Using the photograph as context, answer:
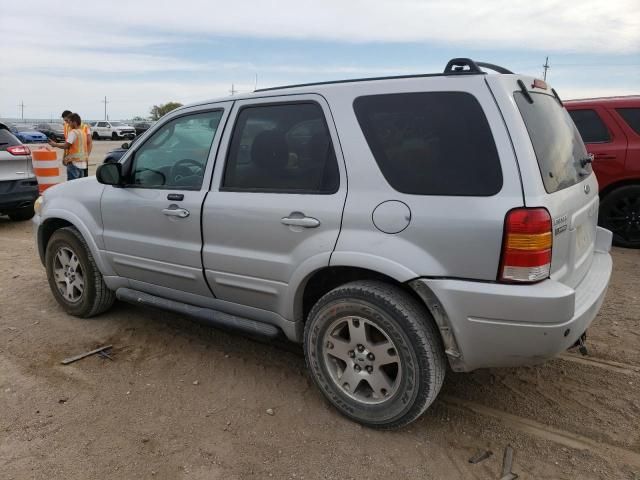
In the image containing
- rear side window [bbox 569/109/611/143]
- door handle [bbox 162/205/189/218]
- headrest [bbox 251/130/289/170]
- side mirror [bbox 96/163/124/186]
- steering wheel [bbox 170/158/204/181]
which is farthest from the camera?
rear side window [bbox 569/109/611/143]

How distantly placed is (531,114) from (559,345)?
1116mm

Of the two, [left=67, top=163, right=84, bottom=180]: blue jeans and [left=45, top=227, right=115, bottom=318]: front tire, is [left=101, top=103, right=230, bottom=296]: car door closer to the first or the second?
[left=45, top=227, right=115, bottom=318]: front tire

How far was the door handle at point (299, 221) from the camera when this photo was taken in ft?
9.35

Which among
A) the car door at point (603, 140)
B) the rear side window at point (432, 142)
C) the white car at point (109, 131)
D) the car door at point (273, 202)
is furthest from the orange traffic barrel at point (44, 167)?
the white car at point (109, 131)

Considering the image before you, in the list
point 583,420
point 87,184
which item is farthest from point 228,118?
point 583,420

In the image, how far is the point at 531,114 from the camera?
260 centimetres

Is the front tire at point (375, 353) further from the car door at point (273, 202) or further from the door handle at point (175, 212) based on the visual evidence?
the door handle at point (175, 212)

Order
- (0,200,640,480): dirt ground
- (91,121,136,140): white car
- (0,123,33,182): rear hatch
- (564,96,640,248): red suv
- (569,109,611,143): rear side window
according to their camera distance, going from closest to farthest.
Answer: (0,200,640,480): dirt ground < (564,96,640,248): red suv < (569,109,611,143): rear side window < (0,123,33,182): rear hatch < (91,121,136,140): white car

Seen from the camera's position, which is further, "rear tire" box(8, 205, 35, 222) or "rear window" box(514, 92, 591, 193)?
"rear tire" box(8, 205, 35, 222)

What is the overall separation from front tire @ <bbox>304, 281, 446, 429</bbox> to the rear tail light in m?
0.51

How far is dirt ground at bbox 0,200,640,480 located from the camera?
2598 mm

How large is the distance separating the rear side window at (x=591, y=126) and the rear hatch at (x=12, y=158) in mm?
7861

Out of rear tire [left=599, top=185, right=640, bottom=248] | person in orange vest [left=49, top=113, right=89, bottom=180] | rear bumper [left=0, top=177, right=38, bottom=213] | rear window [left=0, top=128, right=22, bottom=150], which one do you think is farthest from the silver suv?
person in orange vest [left=49, top=113, right=89, bottom=180]

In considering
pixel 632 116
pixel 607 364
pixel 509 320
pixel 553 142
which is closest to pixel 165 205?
pixel 509 320
